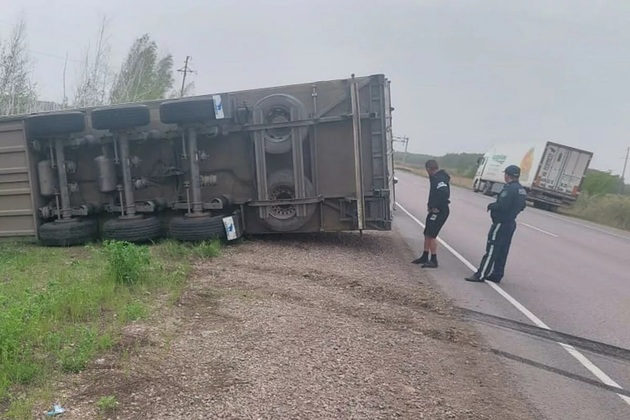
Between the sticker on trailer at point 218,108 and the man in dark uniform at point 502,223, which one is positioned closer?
the man in dark uniform at point 502,223

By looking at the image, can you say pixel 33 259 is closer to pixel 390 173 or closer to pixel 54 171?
pixel 54 171

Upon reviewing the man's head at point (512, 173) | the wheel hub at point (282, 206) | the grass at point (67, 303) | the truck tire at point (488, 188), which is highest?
the man's head at point (512, 173)

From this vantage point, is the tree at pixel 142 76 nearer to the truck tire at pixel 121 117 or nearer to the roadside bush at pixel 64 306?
the truck tire at pixel 121 117

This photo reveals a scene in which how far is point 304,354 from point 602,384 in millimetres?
2330

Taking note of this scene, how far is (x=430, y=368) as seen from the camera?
13.1ft

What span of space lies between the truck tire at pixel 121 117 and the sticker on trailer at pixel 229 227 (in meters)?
1.98

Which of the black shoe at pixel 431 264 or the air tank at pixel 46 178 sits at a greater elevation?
the air tank at pixel 46 178

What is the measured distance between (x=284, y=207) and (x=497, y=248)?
3369 millimetres

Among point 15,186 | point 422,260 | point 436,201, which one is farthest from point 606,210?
point 15,186

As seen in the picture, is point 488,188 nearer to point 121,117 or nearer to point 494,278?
point 494,278

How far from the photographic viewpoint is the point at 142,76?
91.8 feet

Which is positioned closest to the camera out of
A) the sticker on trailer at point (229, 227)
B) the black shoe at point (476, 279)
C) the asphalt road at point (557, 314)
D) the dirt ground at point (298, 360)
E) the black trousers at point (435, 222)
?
the dirt ground at point (298, 360)

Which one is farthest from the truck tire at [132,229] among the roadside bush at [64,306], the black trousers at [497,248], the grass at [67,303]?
the black trousers at [497,248]

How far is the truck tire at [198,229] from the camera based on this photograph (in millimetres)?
7930
